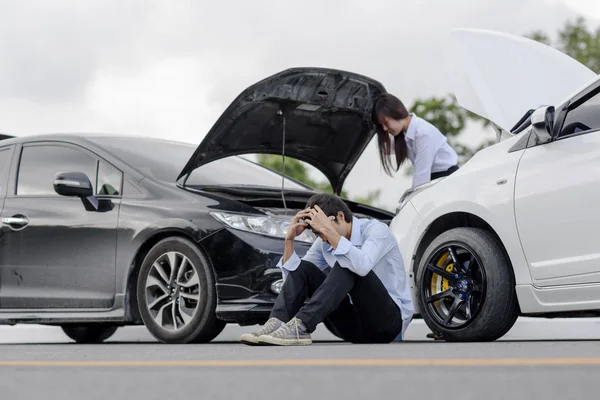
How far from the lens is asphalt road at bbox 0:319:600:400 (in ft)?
12.7

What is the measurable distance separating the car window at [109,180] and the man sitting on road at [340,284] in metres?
1.72

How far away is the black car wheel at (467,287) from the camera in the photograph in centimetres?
662

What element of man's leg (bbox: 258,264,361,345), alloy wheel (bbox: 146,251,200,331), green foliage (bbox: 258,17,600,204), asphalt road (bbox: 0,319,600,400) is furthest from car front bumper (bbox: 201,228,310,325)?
green foliage (bbox: 258,17,600,204)

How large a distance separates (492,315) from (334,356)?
1.48 metres

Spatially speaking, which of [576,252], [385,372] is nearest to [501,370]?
[385,372]

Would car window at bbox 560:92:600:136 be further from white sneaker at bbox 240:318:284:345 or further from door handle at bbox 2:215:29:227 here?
door handle at bbox 2:215:29:227

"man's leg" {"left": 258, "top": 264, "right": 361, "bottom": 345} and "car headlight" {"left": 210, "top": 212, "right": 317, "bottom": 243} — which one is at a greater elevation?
"car headlight" {"left": 210, "top": 212, "right": 317, "bottom": 243}

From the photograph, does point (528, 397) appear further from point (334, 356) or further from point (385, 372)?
point (334, 356)

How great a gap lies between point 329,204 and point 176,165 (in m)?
1.89

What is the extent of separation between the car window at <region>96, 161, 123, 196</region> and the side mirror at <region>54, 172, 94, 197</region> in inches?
5.5

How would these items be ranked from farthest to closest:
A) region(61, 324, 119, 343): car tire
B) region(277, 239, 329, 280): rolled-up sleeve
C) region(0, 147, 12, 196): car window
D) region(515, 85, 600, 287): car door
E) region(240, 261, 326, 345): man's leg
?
1. region(61, 324, 119, 343): car tire
2. region(0, 147, 12, 196): car window
3. region(277, 239, 329, 280): rolled-up sleeve
4. region(240, 261, 326, 345): man's leg
5. region(515, 85, 600, 287): car door

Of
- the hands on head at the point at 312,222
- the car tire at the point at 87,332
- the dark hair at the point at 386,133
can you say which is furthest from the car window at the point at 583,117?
the car tire at the point at 87,332

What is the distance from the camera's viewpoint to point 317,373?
4.46m

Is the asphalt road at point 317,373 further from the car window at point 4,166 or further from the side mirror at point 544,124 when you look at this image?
the car window at point 4,166
